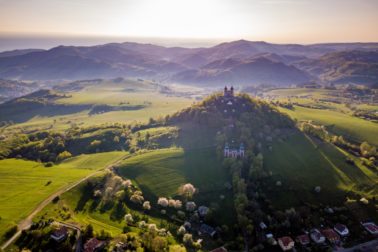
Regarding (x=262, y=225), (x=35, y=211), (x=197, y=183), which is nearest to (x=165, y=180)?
(x=197, y=183)

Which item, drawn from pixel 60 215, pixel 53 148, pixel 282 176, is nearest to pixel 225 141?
pixel 282 176

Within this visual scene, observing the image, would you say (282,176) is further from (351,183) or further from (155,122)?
(155,122)

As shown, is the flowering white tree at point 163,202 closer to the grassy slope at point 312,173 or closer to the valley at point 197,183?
the valley at point 197,183

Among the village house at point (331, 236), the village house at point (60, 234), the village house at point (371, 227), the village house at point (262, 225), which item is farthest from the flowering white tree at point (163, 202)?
the village house at point (371, 227)

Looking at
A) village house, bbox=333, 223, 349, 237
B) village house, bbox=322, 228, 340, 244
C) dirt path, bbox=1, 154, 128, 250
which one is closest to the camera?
dirt path, bbox=1, 154, 128, 250

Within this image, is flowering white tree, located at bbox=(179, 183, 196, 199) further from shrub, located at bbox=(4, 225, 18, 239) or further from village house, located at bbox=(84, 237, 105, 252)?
shrub, located at bbox=(4, 225, 18, 239)

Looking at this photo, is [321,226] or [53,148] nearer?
[321,226]

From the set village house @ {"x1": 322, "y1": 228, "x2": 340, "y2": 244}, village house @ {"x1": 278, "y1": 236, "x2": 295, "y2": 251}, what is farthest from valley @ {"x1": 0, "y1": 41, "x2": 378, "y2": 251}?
village house @ {"x1": 278, "y1": 236, "x2": 295, "y2": 251}
